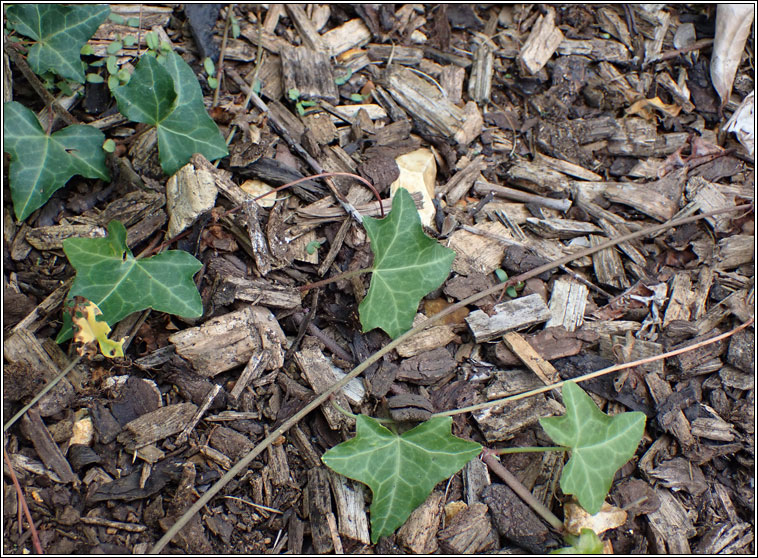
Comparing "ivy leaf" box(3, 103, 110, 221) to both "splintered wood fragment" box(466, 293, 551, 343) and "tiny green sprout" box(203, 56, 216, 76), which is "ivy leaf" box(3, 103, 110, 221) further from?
"splintered wood fragment" box(466, 293, 551, 343)

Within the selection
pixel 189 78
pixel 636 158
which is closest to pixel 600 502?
pixel 636 158

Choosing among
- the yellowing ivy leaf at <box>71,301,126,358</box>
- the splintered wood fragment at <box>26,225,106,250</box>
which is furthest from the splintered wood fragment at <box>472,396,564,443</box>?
the splintered wood fragment at <box>26,225,106,250</box>

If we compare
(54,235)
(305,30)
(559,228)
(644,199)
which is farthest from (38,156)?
(644,199)

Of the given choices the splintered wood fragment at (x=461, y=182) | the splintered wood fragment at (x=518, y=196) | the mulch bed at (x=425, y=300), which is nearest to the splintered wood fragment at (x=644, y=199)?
the mulch bed at (x=425, y=300)

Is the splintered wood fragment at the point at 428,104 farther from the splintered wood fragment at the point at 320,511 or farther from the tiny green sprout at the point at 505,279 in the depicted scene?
the splintered wood fragment at the point at 320,511

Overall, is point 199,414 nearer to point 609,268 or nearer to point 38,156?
point 38,156
